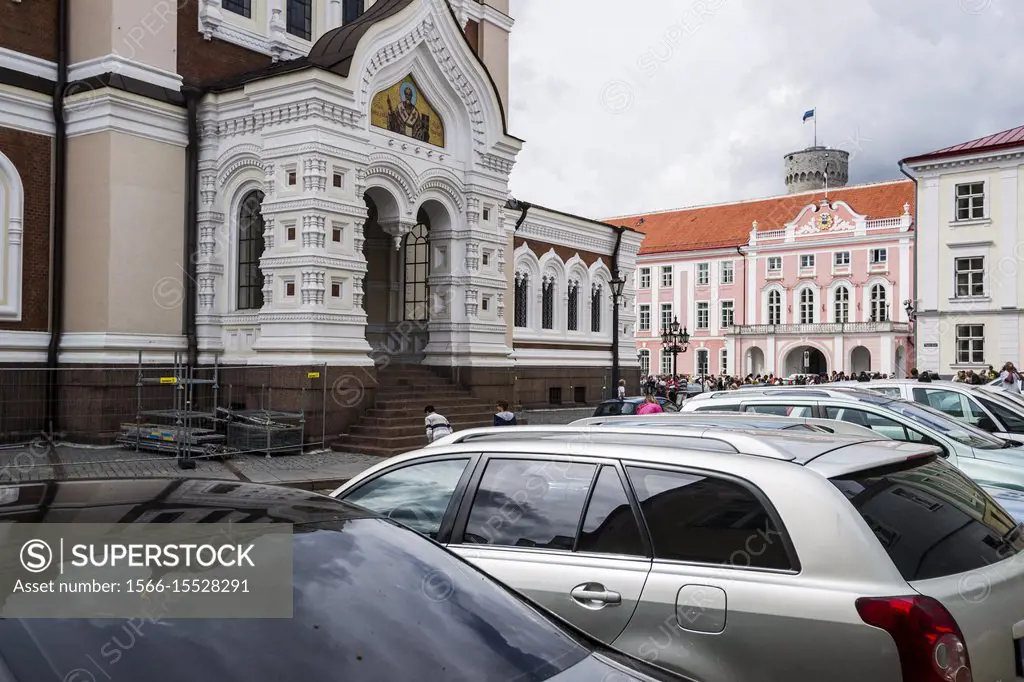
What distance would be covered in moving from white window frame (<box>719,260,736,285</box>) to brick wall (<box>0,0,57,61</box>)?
5385cm

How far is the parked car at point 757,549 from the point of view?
3193 millimetres

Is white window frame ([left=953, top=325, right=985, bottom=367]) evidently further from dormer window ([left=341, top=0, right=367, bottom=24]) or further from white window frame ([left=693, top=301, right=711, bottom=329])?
dormer window ([left=341, top=0, right=367, bottom=24])

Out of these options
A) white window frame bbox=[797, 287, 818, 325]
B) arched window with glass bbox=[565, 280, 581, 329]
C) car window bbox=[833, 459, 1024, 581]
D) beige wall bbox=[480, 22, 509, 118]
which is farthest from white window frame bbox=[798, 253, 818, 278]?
car window bbox=[833, 459, 1024, 581]

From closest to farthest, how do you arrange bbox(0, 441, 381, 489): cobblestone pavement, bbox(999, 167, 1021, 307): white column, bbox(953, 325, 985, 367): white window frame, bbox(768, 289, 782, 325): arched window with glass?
bbox(0, 441, 381, 489): cobblestone pavement
bbox(999, 167, 1021, 307): white column
bbox(953, 325, 985, 367): white window frame
bbox(768, 289, 782, 325): arched window with glass

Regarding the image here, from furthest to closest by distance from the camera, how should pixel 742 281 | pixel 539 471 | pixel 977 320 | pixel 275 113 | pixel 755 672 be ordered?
pixel 742 281, pixel 977 320, pixel 275 113, pixel 539 471, pixel 755 672

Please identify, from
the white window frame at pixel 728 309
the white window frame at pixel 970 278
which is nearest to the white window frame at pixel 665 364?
the white window frame at pixel 728 309

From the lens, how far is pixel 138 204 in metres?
16.9

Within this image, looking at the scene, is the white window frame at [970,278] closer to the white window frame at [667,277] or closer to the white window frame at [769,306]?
the white window frame at [769,306]

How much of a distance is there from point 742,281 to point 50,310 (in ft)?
177

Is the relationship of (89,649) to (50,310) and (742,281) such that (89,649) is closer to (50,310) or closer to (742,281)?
(50,310)

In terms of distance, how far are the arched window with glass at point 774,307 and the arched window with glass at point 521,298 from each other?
39.2 m

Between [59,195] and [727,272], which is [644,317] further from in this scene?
[59,195]

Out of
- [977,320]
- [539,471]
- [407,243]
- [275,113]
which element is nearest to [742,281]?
[977,320]

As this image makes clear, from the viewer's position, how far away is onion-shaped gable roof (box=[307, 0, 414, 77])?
16.5 metres
